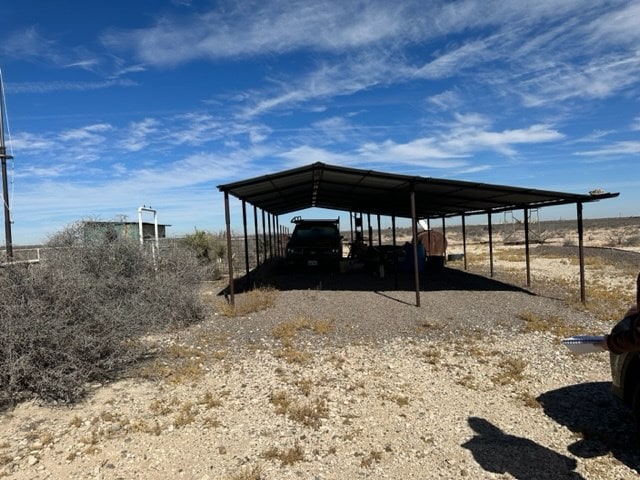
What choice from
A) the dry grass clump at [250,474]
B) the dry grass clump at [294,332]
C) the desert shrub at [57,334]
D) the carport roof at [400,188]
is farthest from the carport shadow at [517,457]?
the carport roof at [400,188]

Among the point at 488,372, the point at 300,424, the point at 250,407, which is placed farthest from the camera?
the point at 488,372

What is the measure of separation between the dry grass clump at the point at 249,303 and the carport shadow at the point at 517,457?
644 cm

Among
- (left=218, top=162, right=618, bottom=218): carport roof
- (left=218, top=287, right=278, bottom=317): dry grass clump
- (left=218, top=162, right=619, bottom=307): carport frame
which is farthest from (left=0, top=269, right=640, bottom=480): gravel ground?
(left=218, top=162, right=618, bottom=218): carport roof

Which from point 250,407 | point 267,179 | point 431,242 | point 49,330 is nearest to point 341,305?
point 267,179

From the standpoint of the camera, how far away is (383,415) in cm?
502

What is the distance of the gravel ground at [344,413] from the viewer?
13.3 feet

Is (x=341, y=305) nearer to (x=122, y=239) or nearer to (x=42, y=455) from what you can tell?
(x=122, y=239)

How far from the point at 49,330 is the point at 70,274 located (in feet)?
3.74

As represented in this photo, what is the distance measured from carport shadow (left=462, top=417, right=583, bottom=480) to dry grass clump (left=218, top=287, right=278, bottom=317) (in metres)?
6.44

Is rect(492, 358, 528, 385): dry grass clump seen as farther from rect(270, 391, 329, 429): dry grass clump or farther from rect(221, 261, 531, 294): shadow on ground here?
rect(221, 261, 531, 294): shadow on ground

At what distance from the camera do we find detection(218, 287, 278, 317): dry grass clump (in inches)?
403

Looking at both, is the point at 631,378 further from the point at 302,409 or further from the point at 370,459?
the point at 302,409

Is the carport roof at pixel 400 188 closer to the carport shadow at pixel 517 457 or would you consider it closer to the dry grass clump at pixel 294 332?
the dry grass clump at pixel 294 332

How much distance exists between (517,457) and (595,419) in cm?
134
